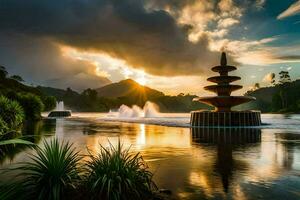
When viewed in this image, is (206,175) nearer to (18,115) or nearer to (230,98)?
(18,115)

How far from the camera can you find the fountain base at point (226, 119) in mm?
35188

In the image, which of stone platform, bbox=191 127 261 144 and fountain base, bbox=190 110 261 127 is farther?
fountain base, bbox=190 110 261 127

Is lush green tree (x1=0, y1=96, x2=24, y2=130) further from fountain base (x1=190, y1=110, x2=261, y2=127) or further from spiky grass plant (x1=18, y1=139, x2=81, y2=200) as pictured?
spiky grass plant (x1=18, y1=139, x2=81, y2=200)

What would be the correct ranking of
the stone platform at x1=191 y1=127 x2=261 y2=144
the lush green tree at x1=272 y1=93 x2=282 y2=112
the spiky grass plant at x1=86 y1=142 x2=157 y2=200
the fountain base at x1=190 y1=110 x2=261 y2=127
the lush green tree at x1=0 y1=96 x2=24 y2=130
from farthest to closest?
the lush green tree at x1=272 y1=93 x2=282 y2=112 → the fountain base at x1=190 y1=110 x2=261 y2=127 → the lush green tree at x1=0 y1=96 x2=24 y2=130 → the stone platform at x1=191 y1=127 x2=261 y2=144 → the spiky grass plant at x1=86 y1=142 x2=157 y2=200

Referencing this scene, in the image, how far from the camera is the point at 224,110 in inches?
1617

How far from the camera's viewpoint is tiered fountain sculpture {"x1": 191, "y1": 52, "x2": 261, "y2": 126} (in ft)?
116

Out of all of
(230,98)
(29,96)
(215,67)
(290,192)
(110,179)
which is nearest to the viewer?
(110,179)

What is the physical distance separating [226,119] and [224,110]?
607 centimetres

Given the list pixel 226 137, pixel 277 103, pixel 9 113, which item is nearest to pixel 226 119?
pixel 226 137

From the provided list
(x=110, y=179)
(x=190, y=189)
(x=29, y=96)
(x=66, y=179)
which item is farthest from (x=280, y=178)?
(x=29, y=96)

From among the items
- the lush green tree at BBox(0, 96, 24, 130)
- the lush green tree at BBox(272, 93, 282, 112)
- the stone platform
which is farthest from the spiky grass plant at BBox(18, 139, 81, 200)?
the lush green tree at BBox(272, 93, 282, 112)

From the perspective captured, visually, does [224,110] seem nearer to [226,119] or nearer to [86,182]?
[226,119]

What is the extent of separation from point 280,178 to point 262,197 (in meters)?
2.49

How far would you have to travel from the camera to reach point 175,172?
10.3m
